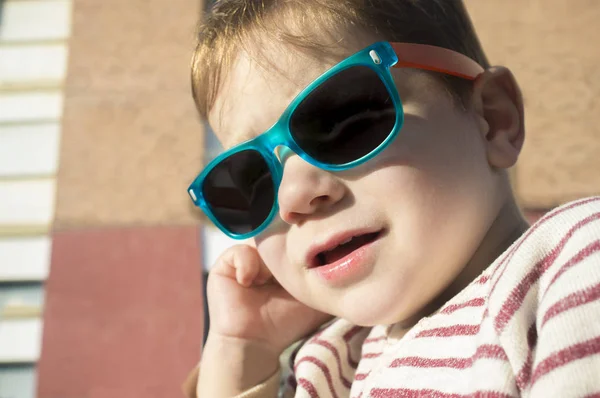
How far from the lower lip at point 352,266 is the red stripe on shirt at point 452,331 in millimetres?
113

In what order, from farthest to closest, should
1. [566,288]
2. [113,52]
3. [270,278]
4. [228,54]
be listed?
[113,52] → [270,278] → [228,54] → [566,288]

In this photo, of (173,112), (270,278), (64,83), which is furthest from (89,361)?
(270,278)

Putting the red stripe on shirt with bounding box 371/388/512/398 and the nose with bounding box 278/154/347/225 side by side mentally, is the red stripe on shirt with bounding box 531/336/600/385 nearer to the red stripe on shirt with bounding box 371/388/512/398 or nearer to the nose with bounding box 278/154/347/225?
the red stripe on shirt with bounding box 371/388/512/398

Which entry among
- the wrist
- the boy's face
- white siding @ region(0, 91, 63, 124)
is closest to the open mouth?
the boy's face

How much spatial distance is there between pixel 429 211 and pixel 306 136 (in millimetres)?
183

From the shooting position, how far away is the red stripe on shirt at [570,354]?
0.51 m

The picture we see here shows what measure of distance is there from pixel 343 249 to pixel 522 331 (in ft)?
0.92

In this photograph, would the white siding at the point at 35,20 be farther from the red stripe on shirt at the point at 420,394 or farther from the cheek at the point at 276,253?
the red stripe on shirt at the point at 420,394

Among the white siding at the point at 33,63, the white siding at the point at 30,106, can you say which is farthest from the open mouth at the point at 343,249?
the white siding at the point at 33,63

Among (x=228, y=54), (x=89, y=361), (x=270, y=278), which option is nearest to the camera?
(x=228, y=54)

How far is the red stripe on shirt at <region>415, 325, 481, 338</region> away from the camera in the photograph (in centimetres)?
70

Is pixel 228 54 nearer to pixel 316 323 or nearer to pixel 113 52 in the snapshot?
pixel 316 323

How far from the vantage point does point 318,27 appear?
84 centimetres

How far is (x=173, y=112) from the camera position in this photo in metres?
2.41
